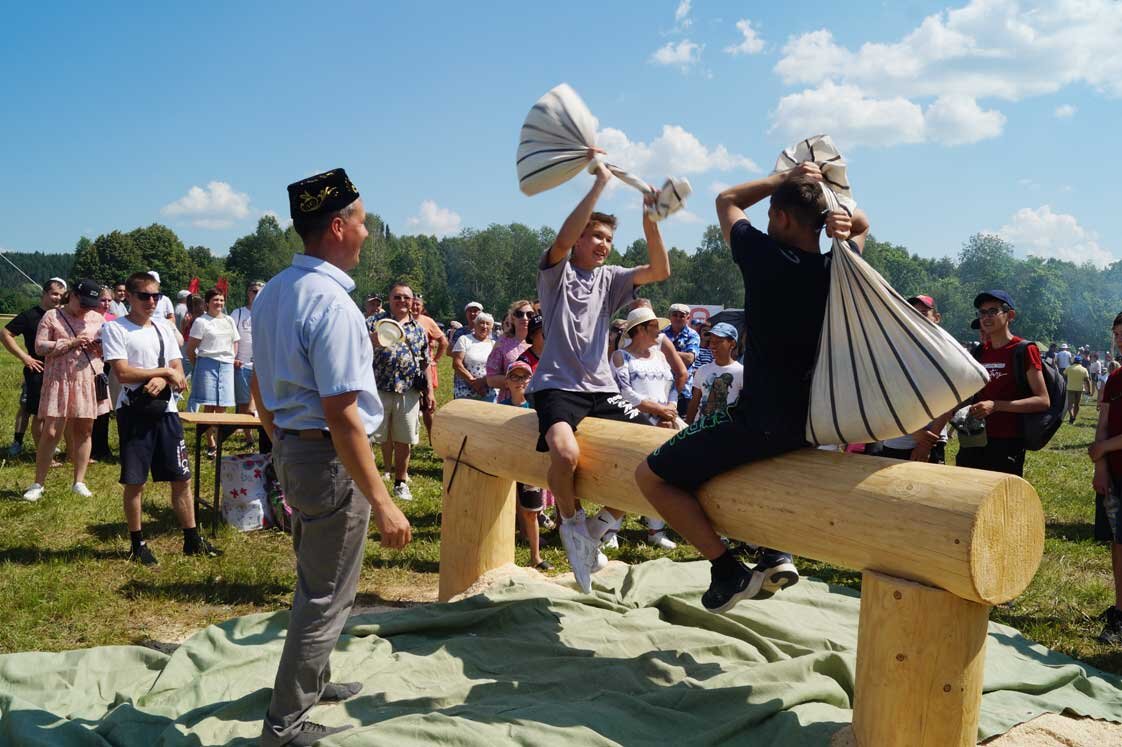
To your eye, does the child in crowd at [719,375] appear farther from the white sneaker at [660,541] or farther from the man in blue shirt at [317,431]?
the man in blue shirt at [317,431]

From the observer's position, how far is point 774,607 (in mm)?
5191

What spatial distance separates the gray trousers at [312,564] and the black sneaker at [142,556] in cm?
334

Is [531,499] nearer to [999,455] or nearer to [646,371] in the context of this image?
[646,371]

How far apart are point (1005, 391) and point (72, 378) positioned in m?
7.77

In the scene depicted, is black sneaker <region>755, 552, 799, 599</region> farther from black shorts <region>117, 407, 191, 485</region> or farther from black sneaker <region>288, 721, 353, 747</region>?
black shorts <region>117, 407, 191, 485</region>

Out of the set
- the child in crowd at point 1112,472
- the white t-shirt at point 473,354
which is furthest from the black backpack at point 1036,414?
the white t-shirt at point 473,354

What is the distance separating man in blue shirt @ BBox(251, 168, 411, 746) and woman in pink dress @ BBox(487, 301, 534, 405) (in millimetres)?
4683

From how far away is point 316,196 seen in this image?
10.3ft

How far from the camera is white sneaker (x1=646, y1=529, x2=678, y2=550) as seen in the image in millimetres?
7121

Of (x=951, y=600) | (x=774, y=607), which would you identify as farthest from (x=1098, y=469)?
(x=951, y=600)

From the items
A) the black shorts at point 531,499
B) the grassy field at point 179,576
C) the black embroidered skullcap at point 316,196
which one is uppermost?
the black embroidered skullcap at point 316,196

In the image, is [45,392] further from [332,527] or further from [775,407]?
[775,407]

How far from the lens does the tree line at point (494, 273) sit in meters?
76.1

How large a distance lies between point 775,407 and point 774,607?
7.56ft
